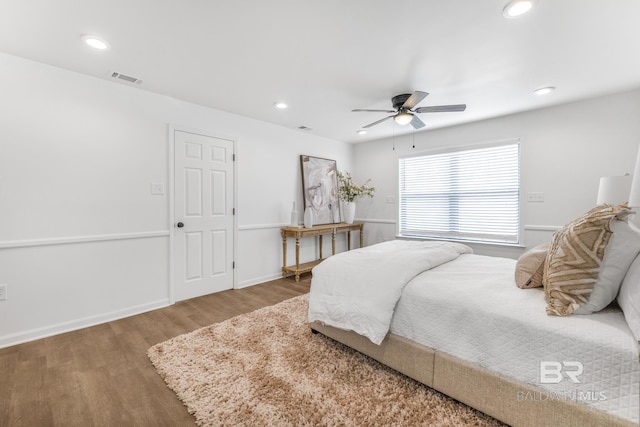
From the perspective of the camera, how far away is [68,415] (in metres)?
1.56

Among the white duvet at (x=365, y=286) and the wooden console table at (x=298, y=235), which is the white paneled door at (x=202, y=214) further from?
the white duvet at (x=365, y=286)

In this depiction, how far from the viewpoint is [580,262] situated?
135cm

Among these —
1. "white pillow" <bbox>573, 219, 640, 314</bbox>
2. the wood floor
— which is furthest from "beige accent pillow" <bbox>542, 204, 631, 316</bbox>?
the wood floor

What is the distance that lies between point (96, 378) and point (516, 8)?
3.65 m

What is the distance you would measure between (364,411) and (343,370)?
0.39m

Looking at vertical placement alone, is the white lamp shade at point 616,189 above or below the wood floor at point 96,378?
above

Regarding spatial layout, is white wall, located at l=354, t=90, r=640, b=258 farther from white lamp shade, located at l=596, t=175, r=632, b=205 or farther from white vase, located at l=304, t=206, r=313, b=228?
white vase, located at l=304, t=206, r=313, b=228

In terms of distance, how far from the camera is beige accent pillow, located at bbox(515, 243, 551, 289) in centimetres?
166

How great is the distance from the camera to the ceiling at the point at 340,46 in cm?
171

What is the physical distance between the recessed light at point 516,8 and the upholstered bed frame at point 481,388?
211cm

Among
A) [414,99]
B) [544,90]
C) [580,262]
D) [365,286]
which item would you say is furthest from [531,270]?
[544,90]

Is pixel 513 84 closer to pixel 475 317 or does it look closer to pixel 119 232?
pixel 475 317

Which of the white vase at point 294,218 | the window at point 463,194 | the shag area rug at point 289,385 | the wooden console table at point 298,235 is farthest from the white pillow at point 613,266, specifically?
the white vase at point 294,218

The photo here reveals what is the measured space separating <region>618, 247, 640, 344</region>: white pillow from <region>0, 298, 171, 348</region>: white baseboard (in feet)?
12.3
